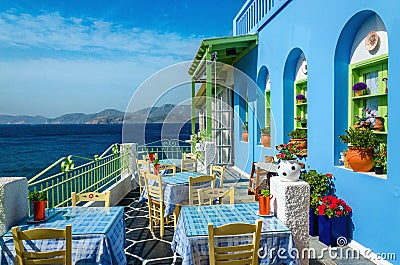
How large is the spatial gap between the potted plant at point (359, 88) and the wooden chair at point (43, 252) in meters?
3.45

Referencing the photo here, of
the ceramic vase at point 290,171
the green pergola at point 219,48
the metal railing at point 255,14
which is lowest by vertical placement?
the ceramic vase at point 290,171

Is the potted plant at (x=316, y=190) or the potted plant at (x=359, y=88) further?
the potted plant at (x=316, y=190)

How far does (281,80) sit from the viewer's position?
607 centimetres

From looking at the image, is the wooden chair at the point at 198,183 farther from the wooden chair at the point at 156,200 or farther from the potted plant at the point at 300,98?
the potted plant at the point at 300,98

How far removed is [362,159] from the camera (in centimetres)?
360

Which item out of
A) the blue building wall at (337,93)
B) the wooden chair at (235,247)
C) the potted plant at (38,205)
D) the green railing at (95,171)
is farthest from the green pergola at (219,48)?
the wooden chair at (235,247)

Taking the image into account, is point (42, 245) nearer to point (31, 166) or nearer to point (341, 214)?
point (341, 214)

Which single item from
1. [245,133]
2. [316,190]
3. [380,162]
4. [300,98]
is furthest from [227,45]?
[380,162]

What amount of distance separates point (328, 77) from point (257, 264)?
9.06ft

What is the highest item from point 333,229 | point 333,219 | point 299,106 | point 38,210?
point 299,106

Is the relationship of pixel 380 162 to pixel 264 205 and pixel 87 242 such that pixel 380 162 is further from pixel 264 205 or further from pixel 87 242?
pixel 87 242

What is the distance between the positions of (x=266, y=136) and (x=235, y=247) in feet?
15.8

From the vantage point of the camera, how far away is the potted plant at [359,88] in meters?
3.94

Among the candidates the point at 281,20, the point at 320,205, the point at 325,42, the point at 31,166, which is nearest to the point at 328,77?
the point at 325,42
